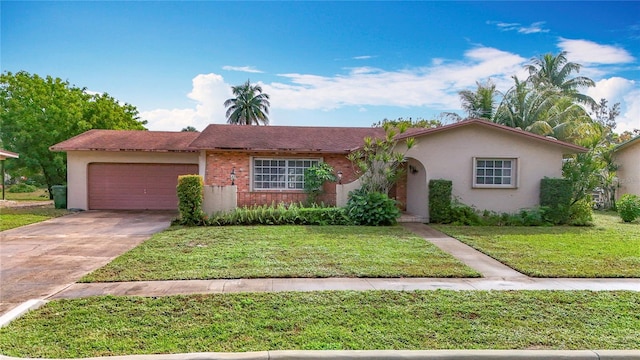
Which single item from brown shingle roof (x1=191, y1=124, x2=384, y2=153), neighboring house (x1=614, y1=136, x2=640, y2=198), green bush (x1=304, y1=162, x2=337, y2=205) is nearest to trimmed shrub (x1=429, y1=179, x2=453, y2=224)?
brown shingle roof (x1=191, y1=124, x2=384, y2=153)

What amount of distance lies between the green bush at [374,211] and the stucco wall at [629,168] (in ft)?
49.3

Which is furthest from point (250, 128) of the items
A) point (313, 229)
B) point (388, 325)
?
point (388, 325)

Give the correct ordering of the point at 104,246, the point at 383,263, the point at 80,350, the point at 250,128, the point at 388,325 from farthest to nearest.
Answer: the point at 250,128
the point at 104,246
the point at 383,263
the point at 388,325
the point at 80,350

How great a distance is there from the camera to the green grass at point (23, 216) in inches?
530

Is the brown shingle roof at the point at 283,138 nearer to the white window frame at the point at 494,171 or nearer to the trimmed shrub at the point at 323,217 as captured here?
the trimmed shrub at the point at 323,217

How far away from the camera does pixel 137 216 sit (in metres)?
16.1

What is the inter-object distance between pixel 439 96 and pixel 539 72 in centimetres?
1203

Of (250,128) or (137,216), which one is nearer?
(137,216)

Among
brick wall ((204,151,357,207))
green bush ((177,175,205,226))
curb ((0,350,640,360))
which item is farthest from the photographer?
brick wall ((204,151,357,207))

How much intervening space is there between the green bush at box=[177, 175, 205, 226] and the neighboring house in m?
20.8

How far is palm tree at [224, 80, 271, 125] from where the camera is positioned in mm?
42312

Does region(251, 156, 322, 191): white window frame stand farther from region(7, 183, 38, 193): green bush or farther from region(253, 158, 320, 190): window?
region(7, 183, 38, 193): green bush

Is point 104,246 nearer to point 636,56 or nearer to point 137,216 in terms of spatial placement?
point 137,216

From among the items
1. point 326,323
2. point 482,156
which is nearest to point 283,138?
point 482,156
